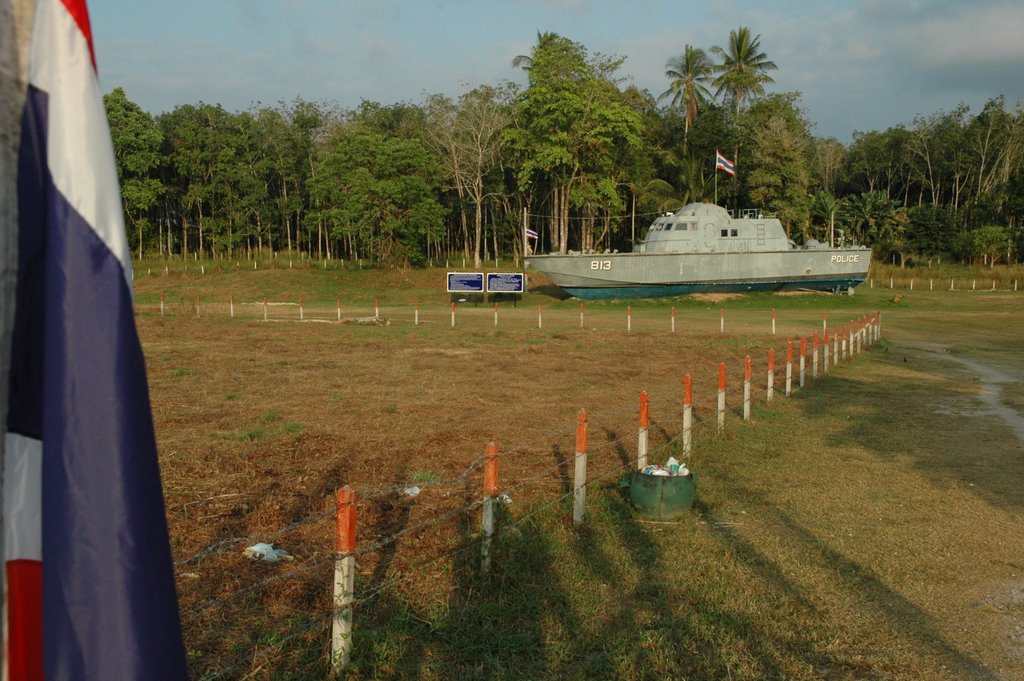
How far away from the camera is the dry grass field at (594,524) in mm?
5711

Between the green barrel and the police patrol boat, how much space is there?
35.6 meters

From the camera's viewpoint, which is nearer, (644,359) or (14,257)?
(14,257)

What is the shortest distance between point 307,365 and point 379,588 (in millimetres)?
14421

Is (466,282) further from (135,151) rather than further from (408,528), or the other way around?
(408,528)

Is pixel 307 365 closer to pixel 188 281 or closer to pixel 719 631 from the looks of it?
pixel 719 631

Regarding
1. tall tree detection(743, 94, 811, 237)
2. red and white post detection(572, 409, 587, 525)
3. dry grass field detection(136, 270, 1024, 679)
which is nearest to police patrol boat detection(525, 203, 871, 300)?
tall tree detection(743, 94, 811, 237)

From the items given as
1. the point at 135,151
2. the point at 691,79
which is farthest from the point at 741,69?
the point at 135,151

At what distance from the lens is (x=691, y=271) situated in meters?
44.9

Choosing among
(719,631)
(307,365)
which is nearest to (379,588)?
(719,631)

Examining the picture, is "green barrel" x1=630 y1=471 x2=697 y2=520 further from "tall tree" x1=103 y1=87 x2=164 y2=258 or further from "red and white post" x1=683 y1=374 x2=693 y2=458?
"tall tree" x1=103 y1=87 x2=164 y2=258

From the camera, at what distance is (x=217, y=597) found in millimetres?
6109

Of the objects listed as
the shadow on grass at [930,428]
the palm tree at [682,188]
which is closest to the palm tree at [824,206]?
the palm tree at [682,188]

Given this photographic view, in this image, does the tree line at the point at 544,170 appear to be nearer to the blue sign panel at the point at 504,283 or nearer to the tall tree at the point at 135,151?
the tall tree at the point at 135,151

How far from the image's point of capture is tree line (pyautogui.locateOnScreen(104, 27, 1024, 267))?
178 ft
